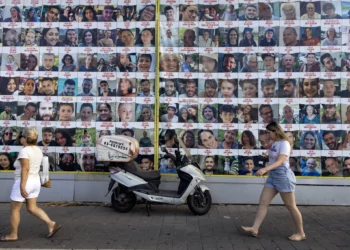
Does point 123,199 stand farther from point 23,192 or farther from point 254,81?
point 254,81

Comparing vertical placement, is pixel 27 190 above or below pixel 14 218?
above

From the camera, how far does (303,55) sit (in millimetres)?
7719

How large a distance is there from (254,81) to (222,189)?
236 cm

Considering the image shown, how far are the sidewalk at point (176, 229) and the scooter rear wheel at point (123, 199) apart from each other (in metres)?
0.13

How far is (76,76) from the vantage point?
7.93 metres

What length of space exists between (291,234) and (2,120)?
620 cm

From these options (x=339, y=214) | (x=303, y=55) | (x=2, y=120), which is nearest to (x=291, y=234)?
(x=339, y=214)

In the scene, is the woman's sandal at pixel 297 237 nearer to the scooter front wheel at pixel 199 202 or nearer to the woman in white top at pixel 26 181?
the scooter front wheel at pixel 199 202

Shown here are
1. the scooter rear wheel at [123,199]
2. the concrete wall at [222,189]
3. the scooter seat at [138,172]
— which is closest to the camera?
the scooter seat at [138,172]

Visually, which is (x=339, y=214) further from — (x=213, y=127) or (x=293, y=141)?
(x=213, y=127)

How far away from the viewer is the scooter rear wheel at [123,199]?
6934mm

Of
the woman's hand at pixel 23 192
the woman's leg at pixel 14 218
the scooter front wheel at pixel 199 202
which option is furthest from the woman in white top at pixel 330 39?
the woman's leg at pixel 14 218

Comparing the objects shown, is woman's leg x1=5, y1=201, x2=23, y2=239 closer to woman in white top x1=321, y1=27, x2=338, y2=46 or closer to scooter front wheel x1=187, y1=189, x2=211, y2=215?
scooter front wheel x1=187, y1=189, x2=211, y2=215

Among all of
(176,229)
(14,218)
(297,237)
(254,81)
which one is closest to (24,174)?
(14,218)
